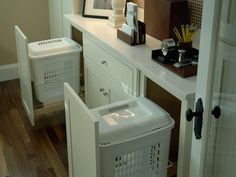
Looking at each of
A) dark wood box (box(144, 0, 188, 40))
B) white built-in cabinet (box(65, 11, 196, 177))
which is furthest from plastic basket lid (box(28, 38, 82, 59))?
dark wood box (box(144, 0, 188, 40))

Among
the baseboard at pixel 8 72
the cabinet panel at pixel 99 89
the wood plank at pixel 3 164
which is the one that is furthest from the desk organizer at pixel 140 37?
the baseboard at pixel 8 72

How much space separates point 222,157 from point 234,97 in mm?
253

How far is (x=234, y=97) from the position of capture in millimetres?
1198

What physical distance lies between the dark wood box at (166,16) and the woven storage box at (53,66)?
2.58 feet

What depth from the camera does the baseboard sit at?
3871 mm

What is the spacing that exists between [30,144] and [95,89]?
658 millimetres

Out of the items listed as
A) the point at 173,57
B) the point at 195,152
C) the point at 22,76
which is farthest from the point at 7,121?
the point at 195,152

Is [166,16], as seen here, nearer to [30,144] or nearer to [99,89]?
[99,89]

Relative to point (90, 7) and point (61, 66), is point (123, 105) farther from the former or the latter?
point (90, 7)

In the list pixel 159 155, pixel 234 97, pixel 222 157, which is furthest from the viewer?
pixel 159 155

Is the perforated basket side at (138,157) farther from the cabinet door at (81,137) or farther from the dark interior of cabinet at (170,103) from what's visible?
the dark interior of cabinet at (170,103)

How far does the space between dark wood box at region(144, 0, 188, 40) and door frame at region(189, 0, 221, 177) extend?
929 mm

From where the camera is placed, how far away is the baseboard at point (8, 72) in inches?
152

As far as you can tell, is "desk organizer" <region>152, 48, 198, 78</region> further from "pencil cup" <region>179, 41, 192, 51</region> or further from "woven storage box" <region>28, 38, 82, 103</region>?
"woven storage box" <region>28, 38, 82, 103</region>
